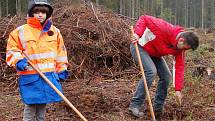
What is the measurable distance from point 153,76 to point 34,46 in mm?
1981

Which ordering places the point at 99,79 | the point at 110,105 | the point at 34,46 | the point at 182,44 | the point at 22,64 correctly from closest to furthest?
the point at 22,64
the point at 34,46
the point at 182,44
the point at 110,105
the point at 99,79

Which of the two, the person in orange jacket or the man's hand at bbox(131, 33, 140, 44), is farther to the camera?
the man's hand at bbox(131, 33, 140, 44)

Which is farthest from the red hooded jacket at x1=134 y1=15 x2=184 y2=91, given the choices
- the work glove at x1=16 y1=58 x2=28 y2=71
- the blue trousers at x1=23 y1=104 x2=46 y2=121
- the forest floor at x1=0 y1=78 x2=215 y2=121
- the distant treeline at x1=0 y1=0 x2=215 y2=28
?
the distant treeline at x1=0 y1=0 x2=215 y2=28

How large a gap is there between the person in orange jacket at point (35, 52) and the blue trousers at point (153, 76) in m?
1.64

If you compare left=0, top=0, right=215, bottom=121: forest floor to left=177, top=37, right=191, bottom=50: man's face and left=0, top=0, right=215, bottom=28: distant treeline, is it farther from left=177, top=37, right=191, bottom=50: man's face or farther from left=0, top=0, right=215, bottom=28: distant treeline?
left=0, top=0, right=215, bottom=28: distant treeline

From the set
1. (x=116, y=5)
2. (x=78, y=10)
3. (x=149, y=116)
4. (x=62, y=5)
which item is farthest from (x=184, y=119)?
(x=116, y=5)

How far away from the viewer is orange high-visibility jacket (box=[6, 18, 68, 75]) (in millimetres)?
4094

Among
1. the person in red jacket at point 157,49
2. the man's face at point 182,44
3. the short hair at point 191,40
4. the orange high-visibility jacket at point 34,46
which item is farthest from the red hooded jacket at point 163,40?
the orange high-visibility jacket at point 34,46

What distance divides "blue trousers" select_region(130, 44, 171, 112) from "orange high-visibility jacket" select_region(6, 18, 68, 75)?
161 centimetres

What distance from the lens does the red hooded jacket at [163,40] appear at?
537cm

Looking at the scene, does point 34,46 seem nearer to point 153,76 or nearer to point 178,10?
point 153,76

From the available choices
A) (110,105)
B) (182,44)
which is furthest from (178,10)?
(182,44)

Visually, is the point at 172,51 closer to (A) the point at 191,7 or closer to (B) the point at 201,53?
(B) the point at 201,53

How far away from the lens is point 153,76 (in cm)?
550
